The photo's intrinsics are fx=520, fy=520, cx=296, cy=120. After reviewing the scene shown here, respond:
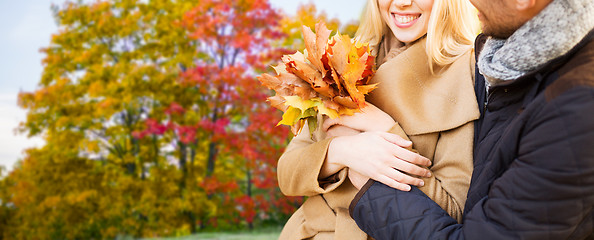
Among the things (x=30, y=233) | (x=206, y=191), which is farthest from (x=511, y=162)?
(x=30, y=233)

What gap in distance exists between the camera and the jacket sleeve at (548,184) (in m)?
1.18

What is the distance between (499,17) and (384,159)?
0.58 metres

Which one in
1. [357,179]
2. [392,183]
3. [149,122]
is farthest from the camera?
[149,122]

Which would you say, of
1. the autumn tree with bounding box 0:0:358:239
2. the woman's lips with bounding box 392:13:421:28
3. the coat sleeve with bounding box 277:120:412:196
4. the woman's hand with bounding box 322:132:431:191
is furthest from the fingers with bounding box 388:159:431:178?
the autumn tree with bounding box 0:0:358:239

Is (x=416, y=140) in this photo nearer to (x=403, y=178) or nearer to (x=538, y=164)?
(x=403, y=178)

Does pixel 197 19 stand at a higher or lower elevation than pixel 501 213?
higher

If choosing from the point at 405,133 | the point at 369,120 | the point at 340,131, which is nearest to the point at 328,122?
the point at 340,131

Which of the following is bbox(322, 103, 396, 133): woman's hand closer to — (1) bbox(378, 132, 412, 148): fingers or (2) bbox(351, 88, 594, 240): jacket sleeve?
(1) bbox(378, 132, 412, 148): fingers

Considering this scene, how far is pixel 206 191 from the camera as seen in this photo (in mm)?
10891

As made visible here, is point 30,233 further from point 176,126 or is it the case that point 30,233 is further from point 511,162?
point 511,162

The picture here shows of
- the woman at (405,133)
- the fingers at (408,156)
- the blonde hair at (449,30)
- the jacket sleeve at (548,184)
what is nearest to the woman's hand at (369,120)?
the woman at (405,133)

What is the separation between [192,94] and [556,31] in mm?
10650

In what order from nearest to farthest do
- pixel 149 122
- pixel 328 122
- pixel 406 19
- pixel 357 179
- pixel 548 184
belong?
1. pixel 548 184
2. pixel 357 179
3. pixel 328 122
4. pixel 406 19
5. pixel 149 122

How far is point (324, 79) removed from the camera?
175cm
